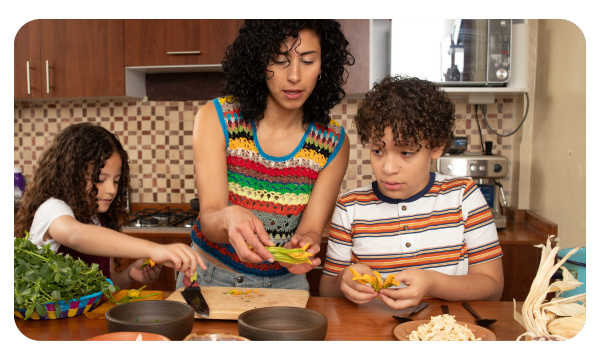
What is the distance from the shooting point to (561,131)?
2164 mm

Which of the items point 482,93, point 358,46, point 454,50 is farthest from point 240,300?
point 482,93

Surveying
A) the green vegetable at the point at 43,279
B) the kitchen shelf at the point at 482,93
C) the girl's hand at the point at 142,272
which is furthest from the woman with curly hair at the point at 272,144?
the kitchen shelf at the point at 482,93

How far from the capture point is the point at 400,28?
257cm

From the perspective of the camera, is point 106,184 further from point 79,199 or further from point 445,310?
point 445,310

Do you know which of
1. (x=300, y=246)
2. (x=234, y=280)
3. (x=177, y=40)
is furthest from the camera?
(x=177, y=40)

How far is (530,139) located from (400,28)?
994 mm

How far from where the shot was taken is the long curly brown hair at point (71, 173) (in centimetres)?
156

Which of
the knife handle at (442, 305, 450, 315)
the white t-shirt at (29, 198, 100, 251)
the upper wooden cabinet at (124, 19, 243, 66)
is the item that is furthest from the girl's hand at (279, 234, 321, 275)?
the upper wooden cabinet at (124, 19, 243, 66)

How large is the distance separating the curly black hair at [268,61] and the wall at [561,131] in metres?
0.93

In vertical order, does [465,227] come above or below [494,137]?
below

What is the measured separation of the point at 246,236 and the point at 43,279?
0.46m

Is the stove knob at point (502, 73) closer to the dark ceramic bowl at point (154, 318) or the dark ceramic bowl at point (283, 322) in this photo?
the dark ceramic bowl at point (283, 322)

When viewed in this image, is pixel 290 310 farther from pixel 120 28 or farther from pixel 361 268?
Result: pixel 120 28

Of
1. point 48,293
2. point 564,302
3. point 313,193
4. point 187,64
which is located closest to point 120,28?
point 187,64
